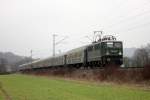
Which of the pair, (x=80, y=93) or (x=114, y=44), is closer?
(x=80, y=93)

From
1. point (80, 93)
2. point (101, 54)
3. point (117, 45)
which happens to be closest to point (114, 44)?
point (117, 45)

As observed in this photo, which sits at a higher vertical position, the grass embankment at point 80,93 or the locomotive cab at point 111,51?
the locomotive cab at point 111,51

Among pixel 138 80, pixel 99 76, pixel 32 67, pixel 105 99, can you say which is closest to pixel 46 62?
pixel 32 67

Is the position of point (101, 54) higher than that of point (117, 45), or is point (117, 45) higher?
point (117, 45)

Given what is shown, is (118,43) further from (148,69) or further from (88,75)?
(148,69)

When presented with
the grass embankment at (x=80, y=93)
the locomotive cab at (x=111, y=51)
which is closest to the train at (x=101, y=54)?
the locomotive cab at (x=111, y=51)

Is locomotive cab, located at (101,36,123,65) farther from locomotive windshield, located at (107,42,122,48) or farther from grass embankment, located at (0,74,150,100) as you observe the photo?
grass embankment, located at (0,74,150,100)

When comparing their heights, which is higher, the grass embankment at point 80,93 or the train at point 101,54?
the train at point 101,54

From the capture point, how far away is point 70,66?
5819 centimetres

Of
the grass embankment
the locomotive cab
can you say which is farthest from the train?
the grass embankment

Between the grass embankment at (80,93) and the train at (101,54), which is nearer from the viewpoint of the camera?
the grass embankment at (80,93)

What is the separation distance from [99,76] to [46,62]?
47.4 m

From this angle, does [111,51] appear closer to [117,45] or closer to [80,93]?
[117,45]

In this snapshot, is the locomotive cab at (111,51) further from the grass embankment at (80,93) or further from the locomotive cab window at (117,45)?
the grass embankment at (80,93)
